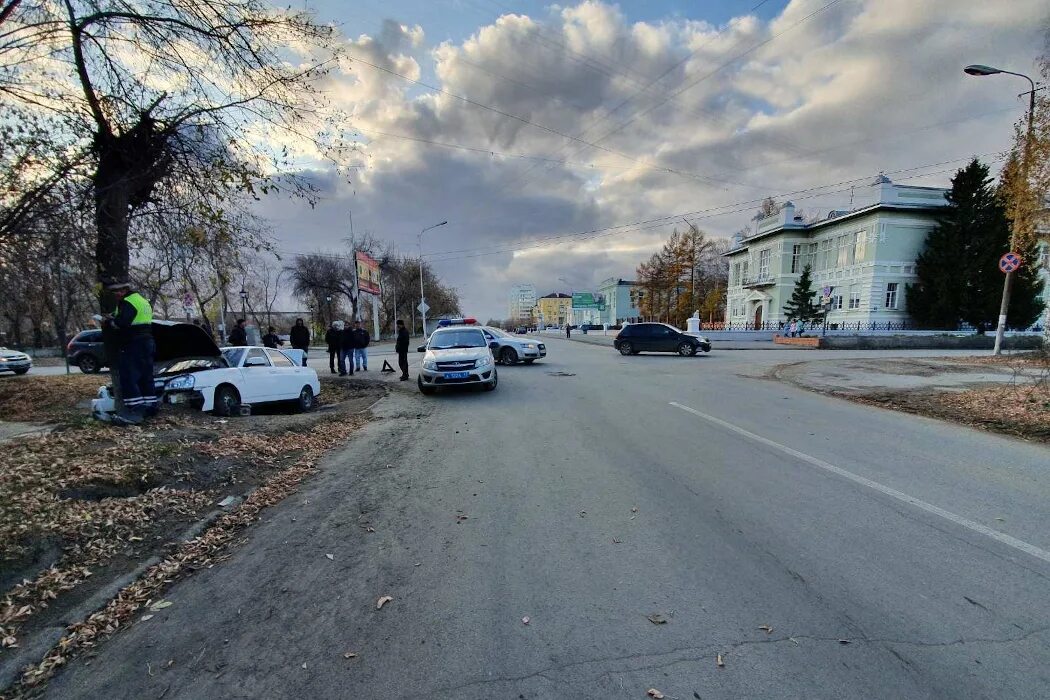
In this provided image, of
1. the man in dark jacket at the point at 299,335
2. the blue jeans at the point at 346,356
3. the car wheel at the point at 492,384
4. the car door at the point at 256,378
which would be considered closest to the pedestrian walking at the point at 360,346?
the blue jeans at the point at 346,356

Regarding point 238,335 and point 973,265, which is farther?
point 973,265

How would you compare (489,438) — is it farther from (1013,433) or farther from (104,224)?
(1013,433)

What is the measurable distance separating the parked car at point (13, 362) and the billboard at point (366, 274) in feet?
67.5

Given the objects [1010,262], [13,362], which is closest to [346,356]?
[13,362]


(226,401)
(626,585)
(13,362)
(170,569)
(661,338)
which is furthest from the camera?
(661,338)

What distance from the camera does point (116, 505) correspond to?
4.07 metres

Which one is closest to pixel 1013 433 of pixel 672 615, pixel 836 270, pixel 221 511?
pixel 672 615

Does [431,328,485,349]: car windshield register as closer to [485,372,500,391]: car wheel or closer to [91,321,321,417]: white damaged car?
[485,372,500,391]: car wheel

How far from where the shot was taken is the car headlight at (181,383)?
7711 mm

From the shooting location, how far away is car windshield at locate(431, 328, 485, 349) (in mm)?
12055

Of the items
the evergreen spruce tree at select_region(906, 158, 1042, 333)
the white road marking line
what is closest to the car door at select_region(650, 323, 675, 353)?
the white road marking line

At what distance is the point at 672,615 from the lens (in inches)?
104

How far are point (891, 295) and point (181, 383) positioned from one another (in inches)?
1964

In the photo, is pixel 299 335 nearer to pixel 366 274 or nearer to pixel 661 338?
pixel 661 338
